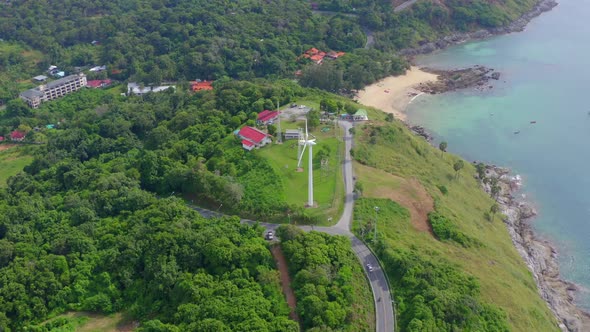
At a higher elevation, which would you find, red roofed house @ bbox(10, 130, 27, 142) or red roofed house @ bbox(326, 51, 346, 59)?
red roofed house @ bbox(326, 51, 346, 59)

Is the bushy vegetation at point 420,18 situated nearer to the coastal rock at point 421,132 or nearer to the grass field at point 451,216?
the coastal rock at point 421,132

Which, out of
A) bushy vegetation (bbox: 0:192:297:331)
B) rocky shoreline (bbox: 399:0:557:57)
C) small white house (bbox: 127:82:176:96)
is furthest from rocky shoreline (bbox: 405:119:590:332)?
small white house (bbox: 127:82:176:96)

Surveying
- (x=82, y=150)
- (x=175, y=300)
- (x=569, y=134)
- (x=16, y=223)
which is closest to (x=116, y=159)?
(x=82, y=150)

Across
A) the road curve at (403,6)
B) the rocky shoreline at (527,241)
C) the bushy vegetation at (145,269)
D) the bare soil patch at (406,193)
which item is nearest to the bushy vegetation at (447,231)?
the bare soil patch at (406,193)

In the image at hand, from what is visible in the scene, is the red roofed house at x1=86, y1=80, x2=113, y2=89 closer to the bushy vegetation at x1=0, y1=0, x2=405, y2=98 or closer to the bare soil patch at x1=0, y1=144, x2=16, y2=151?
the bushy vegetation at x1=0, y1=0, x2=405, y2=98

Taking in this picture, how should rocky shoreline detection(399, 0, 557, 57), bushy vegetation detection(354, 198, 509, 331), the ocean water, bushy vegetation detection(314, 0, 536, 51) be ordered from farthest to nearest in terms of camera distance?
bushy vegetation detection(314, 0, 536, 51), rocky shoreline detection(399, 0, 557, 57), the ocean water, bushy vegetation detection(354, 198, 509, 331)

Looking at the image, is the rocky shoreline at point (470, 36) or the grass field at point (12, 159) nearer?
the grass field at point (12, 159)

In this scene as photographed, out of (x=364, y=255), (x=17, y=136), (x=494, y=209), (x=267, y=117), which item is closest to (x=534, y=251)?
(x=494, y=209)

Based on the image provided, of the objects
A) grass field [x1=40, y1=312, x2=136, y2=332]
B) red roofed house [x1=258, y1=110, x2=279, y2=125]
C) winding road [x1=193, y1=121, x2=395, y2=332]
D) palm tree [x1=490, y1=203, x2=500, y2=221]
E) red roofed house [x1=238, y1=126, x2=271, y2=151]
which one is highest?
red roofed house [x1=238, y1=126, x2=271, y2=151]

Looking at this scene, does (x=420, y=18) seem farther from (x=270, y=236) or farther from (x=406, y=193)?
(x=270, y=236)
